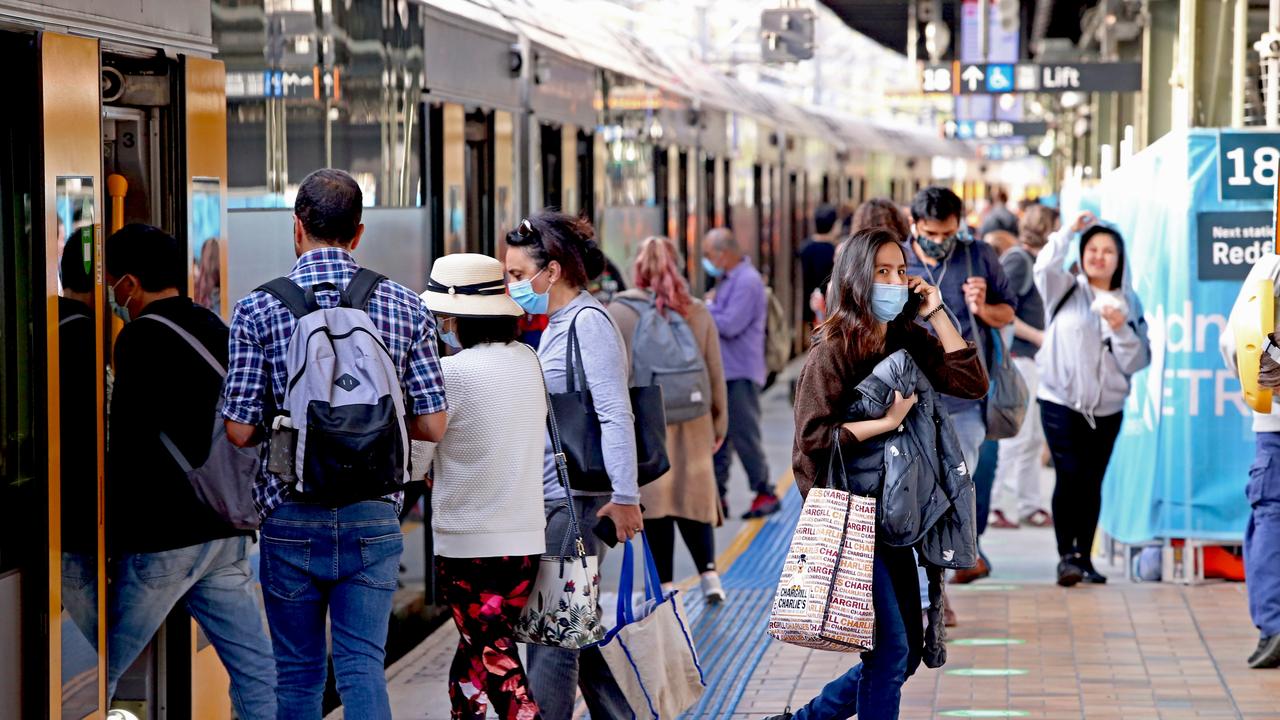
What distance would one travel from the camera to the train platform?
6.05 metres

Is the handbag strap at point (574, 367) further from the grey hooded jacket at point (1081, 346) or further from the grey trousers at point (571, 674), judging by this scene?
the grey hooded jacket at point (1081, 346)

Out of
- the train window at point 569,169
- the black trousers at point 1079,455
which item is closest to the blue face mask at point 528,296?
the black trousers at point 1079,455

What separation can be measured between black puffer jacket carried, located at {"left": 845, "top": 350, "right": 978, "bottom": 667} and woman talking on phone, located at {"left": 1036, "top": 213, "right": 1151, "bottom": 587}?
3.14 meters

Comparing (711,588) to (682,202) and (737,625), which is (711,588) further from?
(682,202)

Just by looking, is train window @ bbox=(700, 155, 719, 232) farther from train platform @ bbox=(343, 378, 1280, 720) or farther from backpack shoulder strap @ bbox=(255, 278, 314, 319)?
backpack shoulder strap @ bbox=(255, 278, 314, 319)

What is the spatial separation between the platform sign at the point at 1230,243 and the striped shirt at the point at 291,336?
4641mm

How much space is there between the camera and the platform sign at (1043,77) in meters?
12.2

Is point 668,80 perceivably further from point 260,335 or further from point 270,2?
point 260,335

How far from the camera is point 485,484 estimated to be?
453 cm

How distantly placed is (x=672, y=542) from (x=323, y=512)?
3.60 m

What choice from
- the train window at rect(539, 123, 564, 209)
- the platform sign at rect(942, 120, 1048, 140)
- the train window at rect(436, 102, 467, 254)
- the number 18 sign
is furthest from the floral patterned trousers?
the platform sign at rect(942, 120, 1048, 140)

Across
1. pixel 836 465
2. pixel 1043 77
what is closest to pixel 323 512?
pixel 836 465

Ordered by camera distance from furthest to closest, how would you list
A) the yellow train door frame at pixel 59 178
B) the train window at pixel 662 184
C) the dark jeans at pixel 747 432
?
1. the train window at pixel 662 184
2. the dark jeans at pixel 747 432
3. the yellow train door frame at pixel 59 178

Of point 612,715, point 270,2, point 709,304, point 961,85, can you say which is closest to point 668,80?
point 961,85
